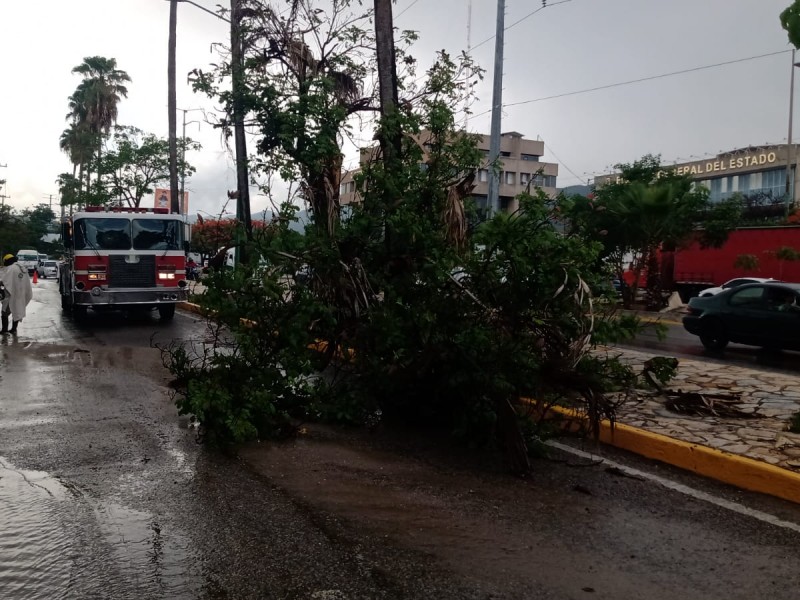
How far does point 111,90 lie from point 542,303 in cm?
4853

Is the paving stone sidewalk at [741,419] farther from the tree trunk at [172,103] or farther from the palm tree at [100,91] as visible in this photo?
the palm tree at [100,91]

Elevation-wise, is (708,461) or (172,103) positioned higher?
(172,103)

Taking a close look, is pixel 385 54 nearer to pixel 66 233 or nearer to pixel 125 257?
pixel 125 257

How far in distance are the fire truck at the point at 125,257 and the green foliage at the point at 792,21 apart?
13691 mm

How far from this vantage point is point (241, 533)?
13.6ft

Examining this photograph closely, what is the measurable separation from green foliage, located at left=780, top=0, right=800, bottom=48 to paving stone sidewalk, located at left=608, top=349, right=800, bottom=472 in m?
3.55

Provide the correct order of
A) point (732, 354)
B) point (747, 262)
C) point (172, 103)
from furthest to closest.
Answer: point (747, 262) → point (172, 103) → point (732, 354)

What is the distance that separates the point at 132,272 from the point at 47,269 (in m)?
55.4

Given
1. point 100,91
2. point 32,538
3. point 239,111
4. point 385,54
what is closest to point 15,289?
point 239,111

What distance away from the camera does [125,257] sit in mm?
16484

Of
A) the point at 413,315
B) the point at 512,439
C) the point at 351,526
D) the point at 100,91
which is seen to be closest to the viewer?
the point at 351,526

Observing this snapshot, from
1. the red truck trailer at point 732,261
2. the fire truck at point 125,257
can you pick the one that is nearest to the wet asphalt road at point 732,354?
the fire truck at point 125,257

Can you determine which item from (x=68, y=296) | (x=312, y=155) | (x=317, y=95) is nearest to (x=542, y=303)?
(x=312, y=155)

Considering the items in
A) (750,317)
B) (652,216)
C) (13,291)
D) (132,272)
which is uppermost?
(652,216)
